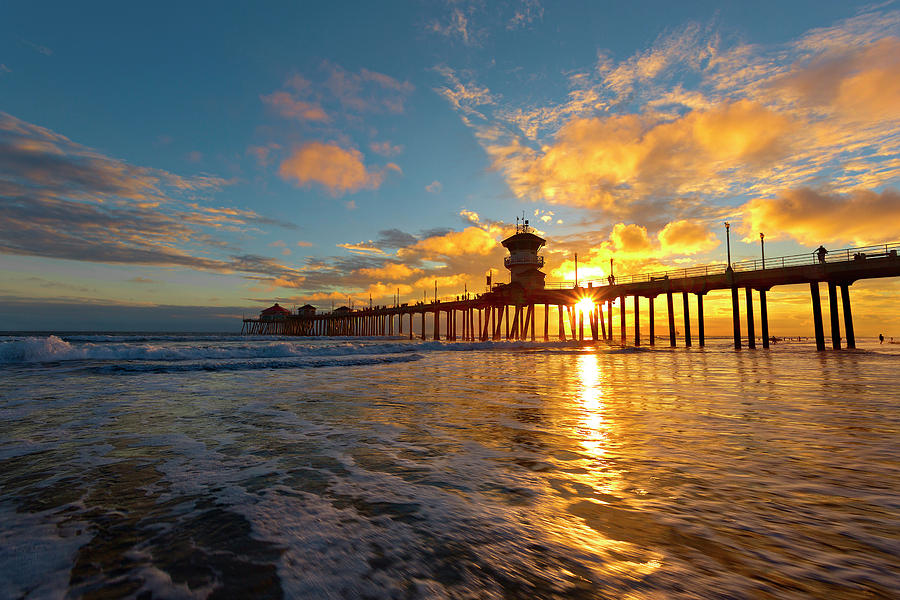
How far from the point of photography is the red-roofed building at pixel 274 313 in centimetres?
13261

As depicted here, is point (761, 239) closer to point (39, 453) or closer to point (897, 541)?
point (897, 541)

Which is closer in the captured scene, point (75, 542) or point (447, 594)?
point (447, 594)

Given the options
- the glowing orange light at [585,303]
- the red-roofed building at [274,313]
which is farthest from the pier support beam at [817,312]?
the red-roofed building at [274,313]

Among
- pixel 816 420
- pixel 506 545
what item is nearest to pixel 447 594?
pixel 506 545

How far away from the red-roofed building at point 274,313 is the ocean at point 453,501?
133m

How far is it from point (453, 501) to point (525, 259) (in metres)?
60.1

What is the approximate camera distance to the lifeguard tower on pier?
6100cm

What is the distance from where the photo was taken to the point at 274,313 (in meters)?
132

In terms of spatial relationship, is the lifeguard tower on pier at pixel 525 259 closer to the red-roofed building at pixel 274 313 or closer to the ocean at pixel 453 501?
the ocean at pixel 453 501

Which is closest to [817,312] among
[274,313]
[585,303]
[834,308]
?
[834,308]

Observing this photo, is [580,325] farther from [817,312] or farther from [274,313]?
[274,313]

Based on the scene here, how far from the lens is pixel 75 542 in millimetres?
3023

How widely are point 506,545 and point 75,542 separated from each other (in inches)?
132

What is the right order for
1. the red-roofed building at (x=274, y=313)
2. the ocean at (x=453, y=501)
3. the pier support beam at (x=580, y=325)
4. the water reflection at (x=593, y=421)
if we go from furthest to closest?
the red-roofed building at (x=274, y=313)
the pier support beam at (x=580, y=325)
the water reflection at (x=593, y=421)
the ocean at (x=453, y=501)
